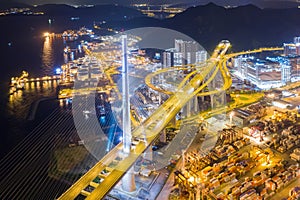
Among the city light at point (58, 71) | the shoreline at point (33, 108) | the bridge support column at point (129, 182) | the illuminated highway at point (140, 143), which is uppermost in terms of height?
the city light at point (58, 71)

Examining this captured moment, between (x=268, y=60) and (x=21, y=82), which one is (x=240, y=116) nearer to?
(x=268, y=60)

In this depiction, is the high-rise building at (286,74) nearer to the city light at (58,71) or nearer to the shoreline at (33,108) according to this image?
the shoreline at (33,108)

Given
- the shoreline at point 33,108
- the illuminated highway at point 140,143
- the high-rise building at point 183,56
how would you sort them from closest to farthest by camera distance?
the illuminated highway at point 140,143, the shoreline at point 33,108, the high-rise building at point 183,56

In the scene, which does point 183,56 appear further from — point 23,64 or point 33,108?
point 23,64

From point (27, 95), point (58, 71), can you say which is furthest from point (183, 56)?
point (27, 95)

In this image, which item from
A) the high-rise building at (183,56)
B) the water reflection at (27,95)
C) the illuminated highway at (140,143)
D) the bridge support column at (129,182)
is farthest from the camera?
the high-rise building at (183,56)

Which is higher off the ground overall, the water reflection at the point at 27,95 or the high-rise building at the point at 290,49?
the high-rise building at the point at 290,49

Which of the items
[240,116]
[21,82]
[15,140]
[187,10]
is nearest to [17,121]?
[15,140]

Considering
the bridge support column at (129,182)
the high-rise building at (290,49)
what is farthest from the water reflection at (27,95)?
the high-rise building at (290,49)
